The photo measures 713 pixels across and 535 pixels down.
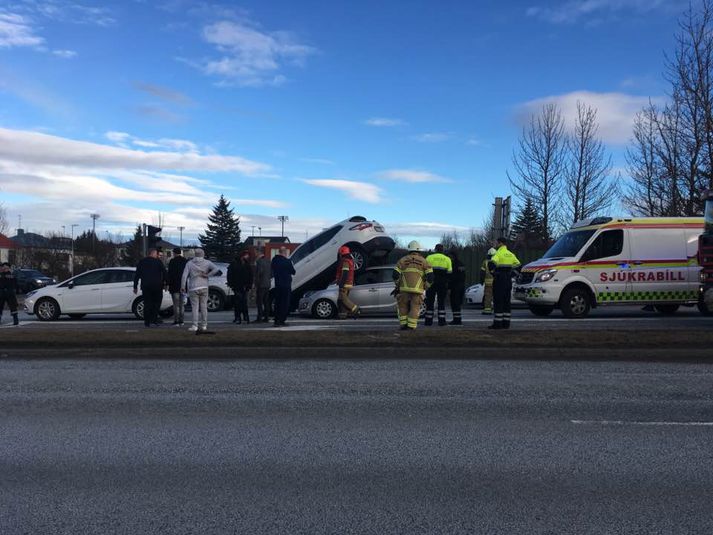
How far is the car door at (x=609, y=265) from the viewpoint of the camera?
15070mm

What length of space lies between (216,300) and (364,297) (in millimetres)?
5133

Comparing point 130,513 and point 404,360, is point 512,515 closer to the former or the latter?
point 130,513

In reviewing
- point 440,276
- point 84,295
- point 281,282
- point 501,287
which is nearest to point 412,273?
point 440,276

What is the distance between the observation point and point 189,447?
17.0ft

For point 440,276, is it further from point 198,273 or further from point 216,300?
point 216,300

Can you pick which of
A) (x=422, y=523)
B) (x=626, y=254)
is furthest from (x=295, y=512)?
(x=626, y=254)

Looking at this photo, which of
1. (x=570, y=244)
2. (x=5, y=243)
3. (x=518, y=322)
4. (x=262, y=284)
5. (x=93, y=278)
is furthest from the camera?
(x=5, y=243)

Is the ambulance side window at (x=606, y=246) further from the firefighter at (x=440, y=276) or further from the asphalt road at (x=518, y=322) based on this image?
the firefighter at (x=440, y=276)

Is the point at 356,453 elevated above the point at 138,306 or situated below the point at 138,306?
below

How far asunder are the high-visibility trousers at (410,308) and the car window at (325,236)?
6163mm

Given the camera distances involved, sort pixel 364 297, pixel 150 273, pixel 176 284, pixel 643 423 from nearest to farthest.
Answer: pixel 643 423 → pixel 150 273 → pixel 176 284 → pixel 364 297

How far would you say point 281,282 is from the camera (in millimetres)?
13953

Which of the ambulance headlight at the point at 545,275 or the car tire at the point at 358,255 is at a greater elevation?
the car tire at the point at 358,255

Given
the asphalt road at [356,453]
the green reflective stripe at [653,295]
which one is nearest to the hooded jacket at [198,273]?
the asphalt road at [356,453]
